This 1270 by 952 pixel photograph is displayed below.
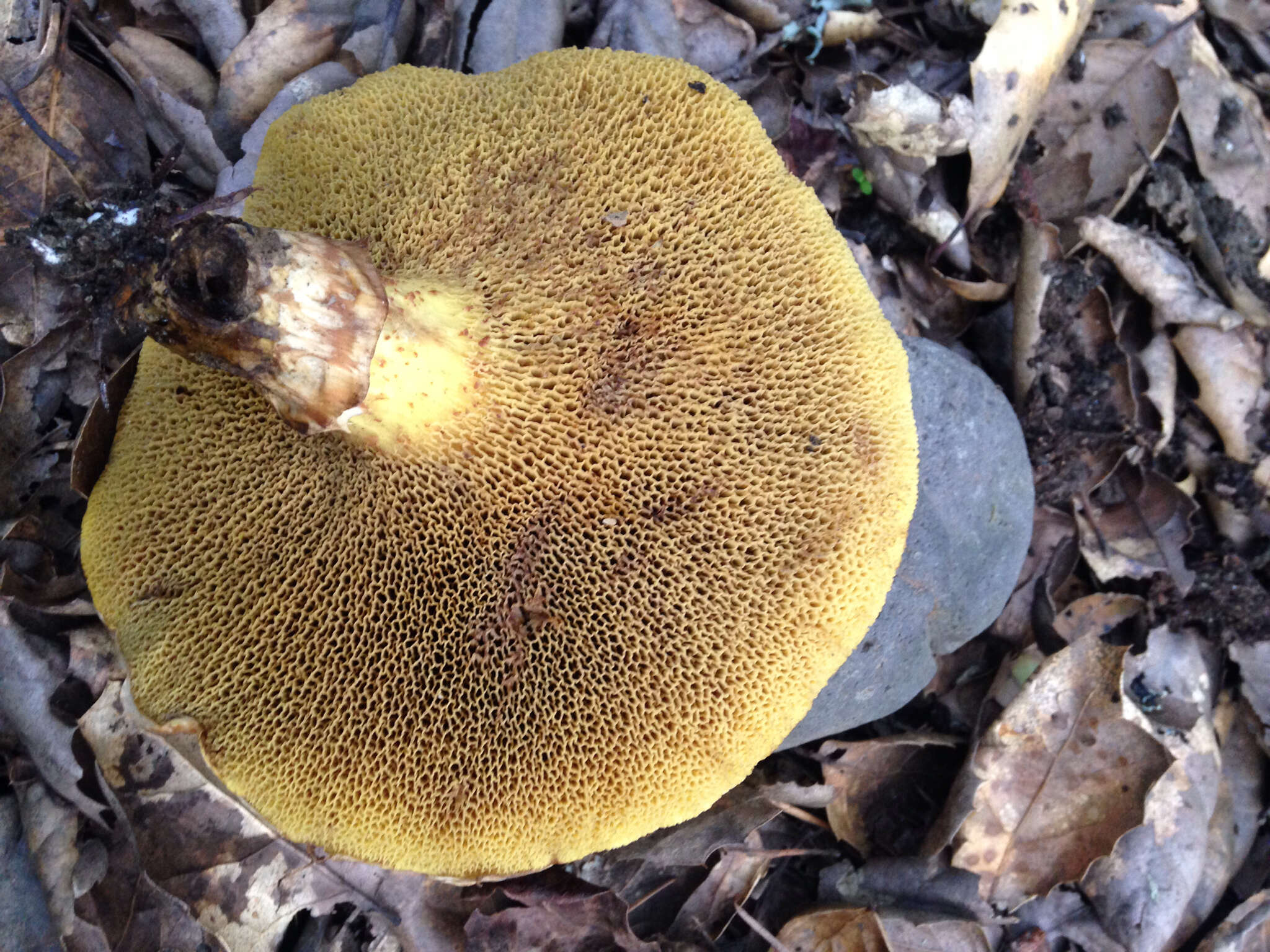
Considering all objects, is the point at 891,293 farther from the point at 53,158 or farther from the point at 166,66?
the point at 53,158

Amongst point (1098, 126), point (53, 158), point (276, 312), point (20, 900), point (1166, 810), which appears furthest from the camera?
point (1098, 126)

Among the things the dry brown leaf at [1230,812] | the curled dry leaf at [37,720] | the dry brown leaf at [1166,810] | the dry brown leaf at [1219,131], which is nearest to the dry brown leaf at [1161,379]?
the dry brown leaf at [1219,131]

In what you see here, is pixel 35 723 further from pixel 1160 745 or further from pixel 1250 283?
pixel 1250 283

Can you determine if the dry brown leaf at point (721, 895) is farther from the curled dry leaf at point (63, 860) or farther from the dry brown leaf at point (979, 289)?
the dry brown leaf at point (979, 289)

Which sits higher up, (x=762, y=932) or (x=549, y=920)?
(x=549, y=920)

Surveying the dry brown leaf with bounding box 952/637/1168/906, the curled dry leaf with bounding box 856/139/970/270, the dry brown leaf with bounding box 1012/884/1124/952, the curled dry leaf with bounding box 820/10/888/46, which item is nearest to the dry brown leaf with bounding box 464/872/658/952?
the dry brown leaf with bounding box 952/637/1168/906

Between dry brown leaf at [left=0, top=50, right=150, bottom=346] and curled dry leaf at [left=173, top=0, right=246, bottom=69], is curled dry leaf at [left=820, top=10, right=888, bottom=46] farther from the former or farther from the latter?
dry brown leaf at [left=0, top=50, right=150, bottom=346]

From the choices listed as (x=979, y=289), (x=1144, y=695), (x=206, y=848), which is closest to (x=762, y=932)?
(x=1144, y=695)

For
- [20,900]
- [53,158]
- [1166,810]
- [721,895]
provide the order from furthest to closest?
[1166,810]
[721,895]
[53,158]
[20,900]
